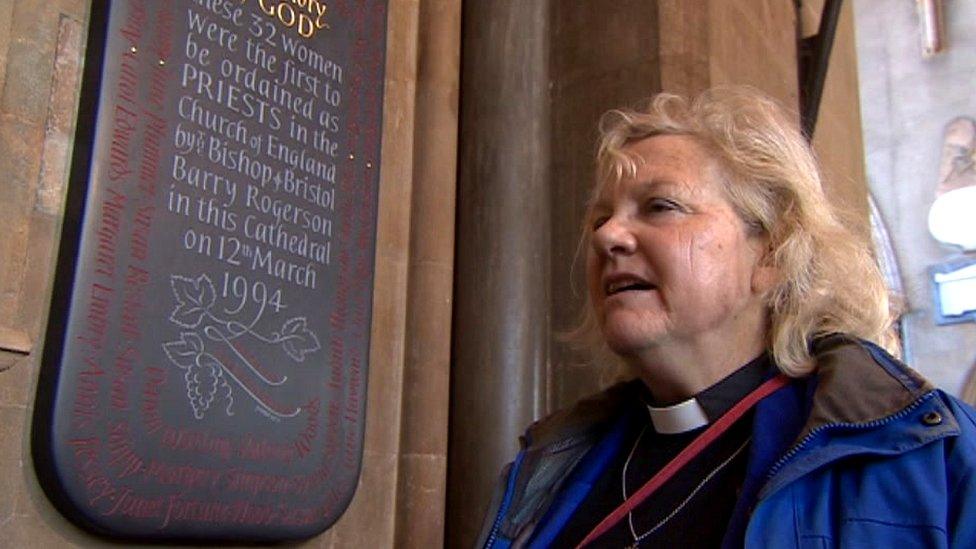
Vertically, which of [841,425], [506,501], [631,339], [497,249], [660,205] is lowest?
[506,501]

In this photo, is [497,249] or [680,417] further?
[497,249]

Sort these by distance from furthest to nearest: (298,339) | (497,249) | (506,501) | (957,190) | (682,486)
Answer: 1. (957,190)
2. (497,249)
3. (298,339)
4. (506,501)
5. (682,486)

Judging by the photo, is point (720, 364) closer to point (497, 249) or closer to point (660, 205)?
point (660, 205)

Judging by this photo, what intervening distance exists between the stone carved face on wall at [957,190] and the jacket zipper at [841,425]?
14.6 meters

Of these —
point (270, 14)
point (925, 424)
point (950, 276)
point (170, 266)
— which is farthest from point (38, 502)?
point (950, 276)

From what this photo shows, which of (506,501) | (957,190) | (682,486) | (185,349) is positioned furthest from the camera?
(957,190)

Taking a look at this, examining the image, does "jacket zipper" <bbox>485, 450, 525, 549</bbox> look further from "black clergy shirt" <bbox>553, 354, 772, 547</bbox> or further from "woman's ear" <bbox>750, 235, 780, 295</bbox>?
"woman's ear" <bbox>750, 235, 780, 295</bbox>

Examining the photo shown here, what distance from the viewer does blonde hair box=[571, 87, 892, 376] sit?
1.44m

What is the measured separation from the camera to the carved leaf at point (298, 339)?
8.14 feet

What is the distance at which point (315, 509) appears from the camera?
2463 mm

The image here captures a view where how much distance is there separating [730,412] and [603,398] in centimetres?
35

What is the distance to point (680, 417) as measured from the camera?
147 centimetres

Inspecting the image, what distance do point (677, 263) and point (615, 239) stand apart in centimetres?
10

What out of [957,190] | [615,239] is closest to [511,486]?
[615,239]
